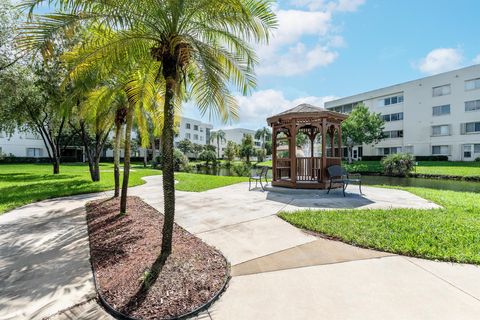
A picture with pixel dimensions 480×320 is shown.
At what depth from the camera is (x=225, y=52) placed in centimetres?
505

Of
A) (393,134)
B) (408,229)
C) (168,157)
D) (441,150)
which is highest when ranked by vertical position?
(393,134)

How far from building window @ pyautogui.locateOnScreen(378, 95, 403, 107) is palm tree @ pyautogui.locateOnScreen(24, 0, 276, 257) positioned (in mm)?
43960

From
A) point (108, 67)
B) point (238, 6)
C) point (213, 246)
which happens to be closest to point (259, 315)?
point (213, 246)

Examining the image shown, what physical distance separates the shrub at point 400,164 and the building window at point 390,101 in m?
19.3

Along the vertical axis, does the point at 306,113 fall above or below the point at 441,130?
below

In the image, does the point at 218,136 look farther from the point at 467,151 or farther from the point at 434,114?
the point at 467,151

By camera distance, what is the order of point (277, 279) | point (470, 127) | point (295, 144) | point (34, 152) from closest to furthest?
point (277, 279), point (295, 144), point (470, 127), point (34, 152)

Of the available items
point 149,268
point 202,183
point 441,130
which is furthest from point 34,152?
point 441,130

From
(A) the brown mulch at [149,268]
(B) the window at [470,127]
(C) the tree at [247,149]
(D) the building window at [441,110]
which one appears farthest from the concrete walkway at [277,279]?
(C) the tree at [247,149]

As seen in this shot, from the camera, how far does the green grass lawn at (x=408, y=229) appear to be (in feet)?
13.7

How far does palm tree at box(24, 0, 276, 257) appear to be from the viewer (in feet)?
12.7

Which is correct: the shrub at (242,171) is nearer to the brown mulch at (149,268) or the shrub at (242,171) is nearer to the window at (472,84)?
the brown mulch at (149,268)

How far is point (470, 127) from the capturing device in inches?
1260

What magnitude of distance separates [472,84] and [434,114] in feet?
17.4
